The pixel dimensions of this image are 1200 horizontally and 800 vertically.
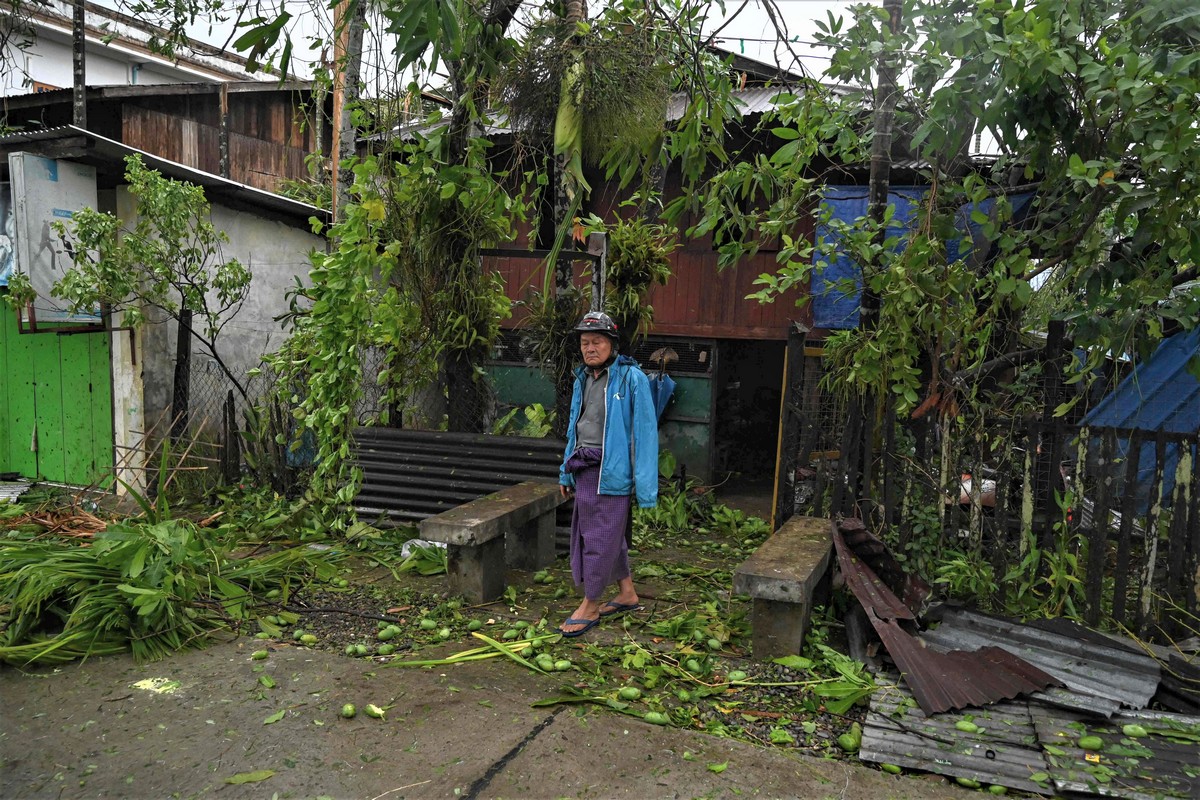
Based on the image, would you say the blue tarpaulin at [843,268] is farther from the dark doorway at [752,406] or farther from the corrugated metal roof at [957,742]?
the corrugated metal roof at [957,742]

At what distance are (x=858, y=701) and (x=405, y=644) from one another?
251 cm

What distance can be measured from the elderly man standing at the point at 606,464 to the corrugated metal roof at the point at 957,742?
1765 mm

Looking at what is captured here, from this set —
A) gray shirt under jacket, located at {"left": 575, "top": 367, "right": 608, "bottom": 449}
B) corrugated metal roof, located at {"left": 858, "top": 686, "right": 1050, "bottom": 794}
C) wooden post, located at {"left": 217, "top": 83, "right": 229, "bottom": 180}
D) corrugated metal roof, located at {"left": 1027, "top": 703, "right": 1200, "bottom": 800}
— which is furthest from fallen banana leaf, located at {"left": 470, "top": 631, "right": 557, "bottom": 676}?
wooden post, located at {"left": 217, "top": 83, "right": 229, "bottom": 180}

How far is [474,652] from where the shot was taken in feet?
14.9

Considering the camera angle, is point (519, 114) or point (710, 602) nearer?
point (710, 602)

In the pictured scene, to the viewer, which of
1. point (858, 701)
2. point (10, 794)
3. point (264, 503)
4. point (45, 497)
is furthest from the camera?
point (45, 497)

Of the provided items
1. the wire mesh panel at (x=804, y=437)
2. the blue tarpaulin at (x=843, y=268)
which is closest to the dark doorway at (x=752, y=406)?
the blue tarpaulin at (x=843, y=268)

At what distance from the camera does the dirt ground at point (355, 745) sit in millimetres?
3211

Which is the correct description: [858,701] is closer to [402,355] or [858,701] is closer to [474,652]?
[474,652]

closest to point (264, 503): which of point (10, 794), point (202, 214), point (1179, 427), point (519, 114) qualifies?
point (202, 214)

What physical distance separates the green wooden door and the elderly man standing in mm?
6555

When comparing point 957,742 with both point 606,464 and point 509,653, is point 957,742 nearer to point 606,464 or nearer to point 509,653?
point 509,653

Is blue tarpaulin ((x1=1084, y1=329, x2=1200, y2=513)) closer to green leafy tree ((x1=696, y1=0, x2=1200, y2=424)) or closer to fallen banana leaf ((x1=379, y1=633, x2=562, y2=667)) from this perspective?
green leafy tree ((x1=696, y1=0, x2=1200, y2=424))

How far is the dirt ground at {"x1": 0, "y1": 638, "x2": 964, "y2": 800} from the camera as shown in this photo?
10.5 ft
